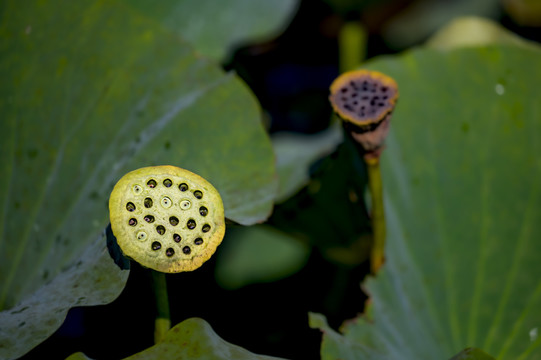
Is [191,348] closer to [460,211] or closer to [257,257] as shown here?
[460,211]

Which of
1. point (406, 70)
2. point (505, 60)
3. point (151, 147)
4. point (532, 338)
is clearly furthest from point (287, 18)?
point (532, 338)

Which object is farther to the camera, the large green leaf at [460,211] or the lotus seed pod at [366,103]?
the large green leaf at [460,211]

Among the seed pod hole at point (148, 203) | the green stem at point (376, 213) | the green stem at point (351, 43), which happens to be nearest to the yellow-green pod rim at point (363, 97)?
the green stem at point (376, 213)

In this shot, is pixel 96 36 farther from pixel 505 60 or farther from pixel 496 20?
pixel 496 20

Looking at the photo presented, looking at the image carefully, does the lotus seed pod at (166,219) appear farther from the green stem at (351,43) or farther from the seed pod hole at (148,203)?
the green stem at (351,43)

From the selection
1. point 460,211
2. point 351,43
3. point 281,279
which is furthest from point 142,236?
point 351,43

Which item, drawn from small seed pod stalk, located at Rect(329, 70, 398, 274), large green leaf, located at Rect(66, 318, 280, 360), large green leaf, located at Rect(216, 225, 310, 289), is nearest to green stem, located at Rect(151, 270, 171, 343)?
large green leaf, located at Rect(66, 318, 280, 360)

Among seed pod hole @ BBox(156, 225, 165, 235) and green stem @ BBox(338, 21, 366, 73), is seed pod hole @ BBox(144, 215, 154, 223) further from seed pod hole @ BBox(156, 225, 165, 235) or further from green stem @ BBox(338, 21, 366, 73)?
green stem @ BBox(338, 21, 366, 73)
